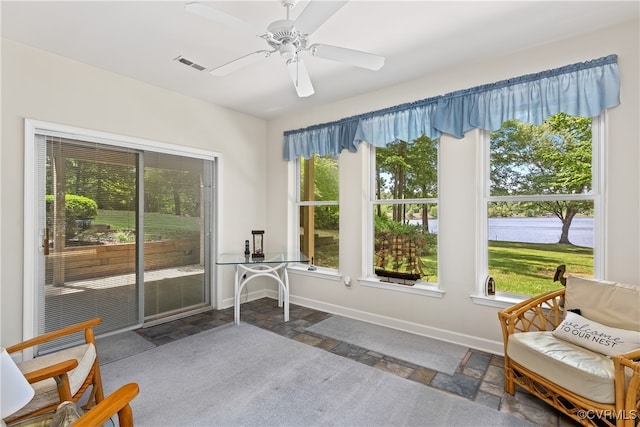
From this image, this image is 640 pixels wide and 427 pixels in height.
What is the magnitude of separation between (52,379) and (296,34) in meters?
2.46

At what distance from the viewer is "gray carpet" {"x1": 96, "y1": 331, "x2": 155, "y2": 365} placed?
109 inches

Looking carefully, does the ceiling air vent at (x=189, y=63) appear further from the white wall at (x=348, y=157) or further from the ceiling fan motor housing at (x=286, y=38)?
the ceiling fan motor housing at (x=286, y=38)

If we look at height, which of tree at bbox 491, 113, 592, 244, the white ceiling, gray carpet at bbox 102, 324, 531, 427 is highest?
the white ceiling

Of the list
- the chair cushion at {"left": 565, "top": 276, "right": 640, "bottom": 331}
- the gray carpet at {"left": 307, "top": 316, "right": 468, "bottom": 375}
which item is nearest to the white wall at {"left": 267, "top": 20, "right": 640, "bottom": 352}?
the gray carpet at {"left": 307, "top": 316, "right": 468, "bottom": 375}

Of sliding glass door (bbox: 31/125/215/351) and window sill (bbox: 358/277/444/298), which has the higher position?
sliding glass door (bbox: 31/125/215/351)

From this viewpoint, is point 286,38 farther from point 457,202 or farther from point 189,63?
point 457,202

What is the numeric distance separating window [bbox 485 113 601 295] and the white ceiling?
30.8 inches

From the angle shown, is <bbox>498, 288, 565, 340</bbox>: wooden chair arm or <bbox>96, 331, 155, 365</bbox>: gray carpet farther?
<bbox>96, 331, 155, 365</bbox>: gray carpet

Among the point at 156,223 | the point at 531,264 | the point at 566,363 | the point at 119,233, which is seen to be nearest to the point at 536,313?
the point at 531,264

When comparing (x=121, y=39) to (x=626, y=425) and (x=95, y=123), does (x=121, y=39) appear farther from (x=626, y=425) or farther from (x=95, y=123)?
(x=626, y=425)

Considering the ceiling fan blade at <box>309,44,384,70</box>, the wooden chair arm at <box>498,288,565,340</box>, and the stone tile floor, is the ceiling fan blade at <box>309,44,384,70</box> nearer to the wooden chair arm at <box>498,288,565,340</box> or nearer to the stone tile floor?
the wooden chair arm at <box>498,288,565,340</box>

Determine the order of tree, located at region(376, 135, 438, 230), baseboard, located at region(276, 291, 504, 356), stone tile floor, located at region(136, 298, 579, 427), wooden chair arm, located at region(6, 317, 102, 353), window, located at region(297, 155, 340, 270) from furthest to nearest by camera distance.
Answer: window, located at region(297, 155, 340, 270)
tree, located at region(376, 135, 438, 230)
baseboard, located at region(276, 291, 504, 356)
stone tile floor, located at region(136, 298, 579, 427)
wooden chair arm, located at region(6, 317, 102, 353)

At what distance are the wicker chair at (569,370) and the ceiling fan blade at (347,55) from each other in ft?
6.56

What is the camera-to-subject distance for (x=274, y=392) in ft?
7.29
